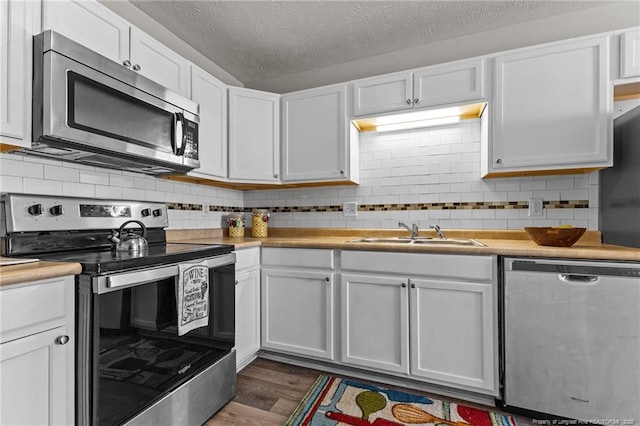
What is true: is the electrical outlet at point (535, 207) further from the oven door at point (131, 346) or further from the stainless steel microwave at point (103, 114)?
the stainless steel microwave at point (103, 114)

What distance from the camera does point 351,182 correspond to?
99.4 inches

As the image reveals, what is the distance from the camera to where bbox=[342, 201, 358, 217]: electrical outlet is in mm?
2670

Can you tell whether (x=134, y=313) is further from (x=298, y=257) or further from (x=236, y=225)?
(x=236, y=225)

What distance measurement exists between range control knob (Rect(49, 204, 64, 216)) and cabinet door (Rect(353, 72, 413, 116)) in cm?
188

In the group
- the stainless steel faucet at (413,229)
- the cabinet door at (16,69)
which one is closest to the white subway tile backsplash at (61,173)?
the cabinet door at (16,69)

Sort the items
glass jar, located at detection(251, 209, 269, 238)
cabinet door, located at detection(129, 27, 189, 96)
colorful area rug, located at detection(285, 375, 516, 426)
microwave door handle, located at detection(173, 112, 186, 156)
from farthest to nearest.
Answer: glass jar, located at detection(251, 209, 269, 238)
microwave door handle, located at detection(173, 112, 186, 156)
cabinet door, located at detection(129, 27, 189, 96)
colorful area rug, located at detection(285, 375, 516, 426)

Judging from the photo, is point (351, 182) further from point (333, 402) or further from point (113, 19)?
point (113, 19)

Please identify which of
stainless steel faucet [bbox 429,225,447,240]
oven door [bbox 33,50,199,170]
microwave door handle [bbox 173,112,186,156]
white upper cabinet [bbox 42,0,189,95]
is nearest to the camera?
oven door [bbox 33,50,199,170]

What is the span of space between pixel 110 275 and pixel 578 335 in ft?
6.93

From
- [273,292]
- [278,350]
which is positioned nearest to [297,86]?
[273,292]

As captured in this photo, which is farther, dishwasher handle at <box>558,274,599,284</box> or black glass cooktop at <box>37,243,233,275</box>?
dishwasher handle at <box>558,274,599,284</box>

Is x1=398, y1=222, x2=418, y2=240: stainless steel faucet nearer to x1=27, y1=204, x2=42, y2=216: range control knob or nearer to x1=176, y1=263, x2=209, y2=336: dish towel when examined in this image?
x1=176, y1=263, x2=209, y2=336: dish towel

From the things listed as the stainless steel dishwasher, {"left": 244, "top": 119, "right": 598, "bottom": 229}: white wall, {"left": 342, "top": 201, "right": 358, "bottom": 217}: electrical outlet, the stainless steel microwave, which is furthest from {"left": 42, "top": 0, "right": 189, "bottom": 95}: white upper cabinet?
the stainless steel dishwasher

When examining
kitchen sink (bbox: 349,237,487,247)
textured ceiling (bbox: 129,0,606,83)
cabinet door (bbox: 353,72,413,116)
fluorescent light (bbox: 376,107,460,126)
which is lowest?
kitchen sink (bbox: 349,237,487,247)
